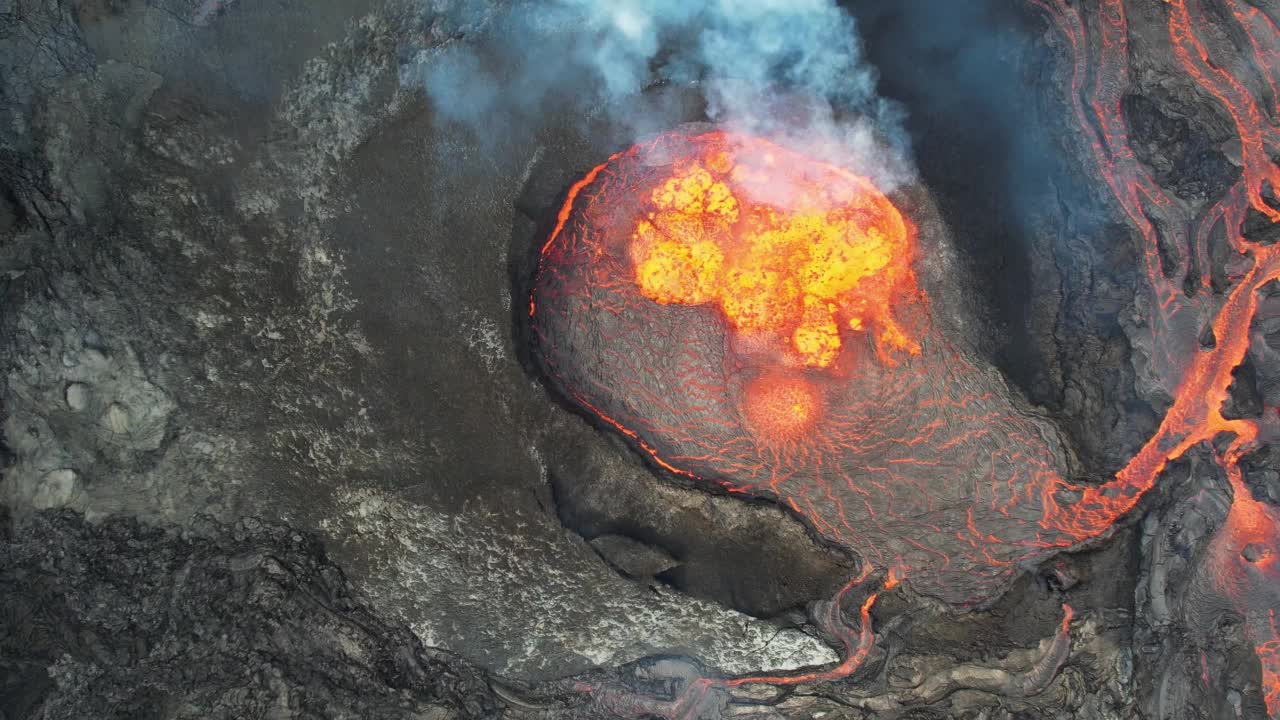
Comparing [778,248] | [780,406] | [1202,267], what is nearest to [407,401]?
[780,406]

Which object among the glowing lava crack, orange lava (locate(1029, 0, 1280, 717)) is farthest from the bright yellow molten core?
orange lava (locate(1029, 0, 1280, 717))

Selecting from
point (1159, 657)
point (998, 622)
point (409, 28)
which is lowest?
point (998, 622)

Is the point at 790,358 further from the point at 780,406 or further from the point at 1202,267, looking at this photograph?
the point at 1202,267

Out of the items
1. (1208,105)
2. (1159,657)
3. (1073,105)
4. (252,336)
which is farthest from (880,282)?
(252,336)

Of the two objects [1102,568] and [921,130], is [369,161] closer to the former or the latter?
[921,130]

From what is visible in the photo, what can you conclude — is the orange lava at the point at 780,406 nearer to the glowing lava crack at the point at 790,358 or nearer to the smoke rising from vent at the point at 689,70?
the glowing lava crack at the point at 790,358

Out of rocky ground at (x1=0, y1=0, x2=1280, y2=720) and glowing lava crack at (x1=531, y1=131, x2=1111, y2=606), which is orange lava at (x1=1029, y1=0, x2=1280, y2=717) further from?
glowing lava crack at (x1=531, y1=131, x2=1111, y2=606)

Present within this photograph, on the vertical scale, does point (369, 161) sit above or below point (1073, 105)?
below
